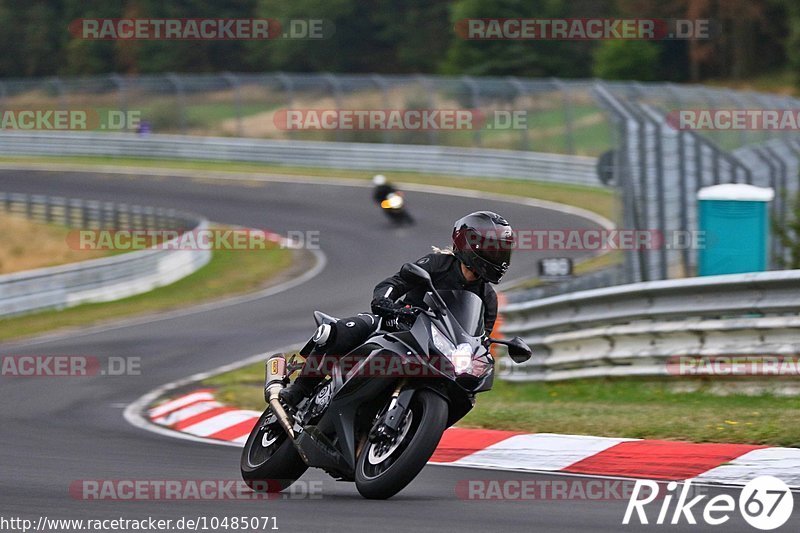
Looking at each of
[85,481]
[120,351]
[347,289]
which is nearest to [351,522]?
[85,481]

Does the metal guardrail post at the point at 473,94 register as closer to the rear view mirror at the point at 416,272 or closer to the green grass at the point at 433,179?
the green grass at the point at 433,179

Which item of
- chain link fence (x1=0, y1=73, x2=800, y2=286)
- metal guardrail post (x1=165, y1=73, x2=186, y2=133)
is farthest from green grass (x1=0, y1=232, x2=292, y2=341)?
metal guardrail post (x1=165, y1=73, x2=186, y2=133)

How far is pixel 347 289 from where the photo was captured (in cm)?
2128

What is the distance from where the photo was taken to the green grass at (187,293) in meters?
18.7

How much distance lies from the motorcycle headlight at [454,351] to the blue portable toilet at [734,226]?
648cm

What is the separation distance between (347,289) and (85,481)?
14.0 m

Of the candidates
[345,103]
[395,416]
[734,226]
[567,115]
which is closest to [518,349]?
[395,416]

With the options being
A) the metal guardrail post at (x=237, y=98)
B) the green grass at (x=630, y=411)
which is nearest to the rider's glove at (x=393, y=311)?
the green grass at (x=630, y=411)

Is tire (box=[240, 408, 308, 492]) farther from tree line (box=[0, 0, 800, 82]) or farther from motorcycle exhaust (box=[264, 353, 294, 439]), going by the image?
tree line (box=[0, 0, 800, 82])

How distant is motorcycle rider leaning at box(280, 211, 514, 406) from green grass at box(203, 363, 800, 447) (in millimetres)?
2136

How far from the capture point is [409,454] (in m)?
6.25

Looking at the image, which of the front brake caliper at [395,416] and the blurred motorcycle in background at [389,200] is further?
the blurred motorcycle in background at [389,200]

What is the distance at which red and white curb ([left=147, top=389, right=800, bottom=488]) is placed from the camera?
23.6 ft

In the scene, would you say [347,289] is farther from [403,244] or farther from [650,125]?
[650,125]
